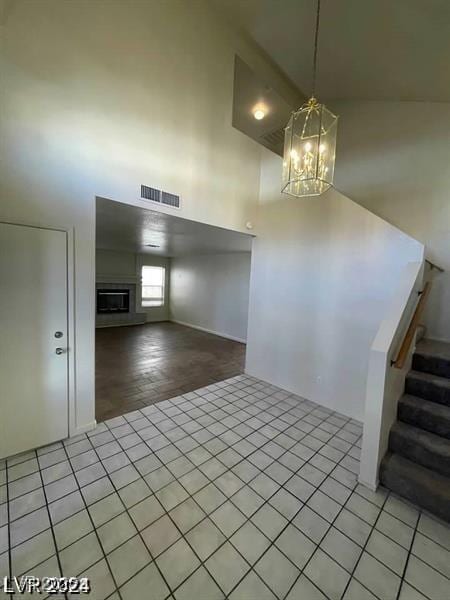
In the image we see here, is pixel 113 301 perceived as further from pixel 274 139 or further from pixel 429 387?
pixel 429 387

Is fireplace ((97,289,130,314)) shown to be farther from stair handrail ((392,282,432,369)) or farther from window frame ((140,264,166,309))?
stair handrail ((392,282,432,369))

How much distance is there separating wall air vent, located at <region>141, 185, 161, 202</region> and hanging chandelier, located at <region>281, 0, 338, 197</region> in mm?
1484

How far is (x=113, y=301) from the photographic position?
798cm

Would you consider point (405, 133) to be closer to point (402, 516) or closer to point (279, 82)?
point (279, 82)

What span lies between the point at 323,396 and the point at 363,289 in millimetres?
1592

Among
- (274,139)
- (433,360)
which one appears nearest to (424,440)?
(433,360)

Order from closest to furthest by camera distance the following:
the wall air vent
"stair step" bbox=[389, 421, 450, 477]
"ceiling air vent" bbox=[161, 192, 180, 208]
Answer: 1. "stair step" bbox=[389, 421, 450, 477]
2. the wall air vent
3. "ceiling air vent" bbox=[161, 192, 180, 208]

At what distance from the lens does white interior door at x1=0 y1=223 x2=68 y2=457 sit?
209 centimetres

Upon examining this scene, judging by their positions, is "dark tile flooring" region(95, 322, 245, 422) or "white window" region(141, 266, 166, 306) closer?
"dark tile flooring" region(95, 322, 245, 422)

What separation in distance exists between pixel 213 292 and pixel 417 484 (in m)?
6.27

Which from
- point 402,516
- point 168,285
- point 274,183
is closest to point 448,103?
point 274,183

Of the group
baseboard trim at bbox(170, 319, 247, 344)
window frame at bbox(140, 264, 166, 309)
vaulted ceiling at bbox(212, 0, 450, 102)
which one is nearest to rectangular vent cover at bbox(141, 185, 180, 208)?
vaulted ceiling at bbox(212, 0, 450, 102)

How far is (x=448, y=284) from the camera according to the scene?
3.26m

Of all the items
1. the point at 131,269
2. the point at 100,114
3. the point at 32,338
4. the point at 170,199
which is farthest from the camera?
the point at 131,269
